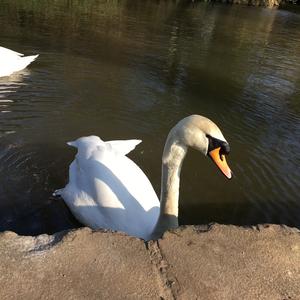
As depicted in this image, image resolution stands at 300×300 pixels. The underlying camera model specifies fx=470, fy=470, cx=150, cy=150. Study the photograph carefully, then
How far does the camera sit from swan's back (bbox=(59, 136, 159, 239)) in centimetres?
459

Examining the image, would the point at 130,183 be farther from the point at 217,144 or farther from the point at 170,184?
the point at 217,144

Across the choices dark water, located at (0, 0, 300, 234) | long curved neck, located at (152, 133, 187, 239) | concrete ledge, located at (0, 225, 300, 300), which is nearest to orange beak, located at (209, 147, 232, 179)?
long curved neck, located at (152, 133, 187, 239)

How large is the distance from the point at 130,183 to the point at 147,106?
153 inches

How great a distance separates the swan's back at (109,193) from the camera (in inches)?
181

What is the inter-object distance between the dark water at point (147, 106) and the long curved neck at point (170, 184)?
1.57 metres

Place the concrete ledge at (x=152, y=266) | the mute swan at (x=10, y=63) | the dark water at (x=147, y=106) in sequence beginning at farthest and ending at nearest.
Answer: the mute swan at (x=10, y=63) < the dark water at (x=147, y=106) < the concrete ledge at (x=152, y=266)

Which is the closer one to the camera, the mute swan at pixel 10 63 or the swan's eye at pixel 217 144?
the swan's eye at pixel 217 144

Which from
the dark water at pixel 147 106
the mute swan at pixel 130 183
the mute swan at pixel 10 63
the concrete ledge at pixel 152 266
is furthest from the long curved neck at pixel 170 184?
the mute swan at pixel 10 63

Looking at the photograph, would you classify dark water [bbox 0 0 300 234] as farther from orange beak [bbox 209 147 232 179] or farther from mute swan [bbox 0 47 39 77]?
orange beak [bbox 209 147 232 179]

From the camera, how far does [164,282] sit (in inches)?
98.1

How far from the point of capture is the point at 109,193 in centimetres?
482

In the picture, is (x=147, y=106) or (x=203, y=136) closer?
(x=203, y=136)

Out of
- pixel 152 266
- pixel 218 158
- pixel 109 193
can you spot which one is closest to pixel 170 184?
pixel 218 158

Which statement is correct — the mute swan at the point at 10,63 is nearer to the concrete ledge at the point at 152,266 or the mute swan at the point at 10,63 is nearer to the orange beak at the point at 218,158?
the orange beak at the point at 218,158
